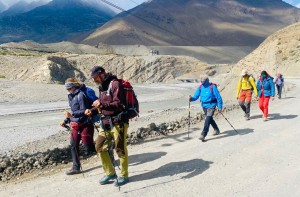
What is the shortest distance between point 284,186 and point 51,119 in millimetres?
17881

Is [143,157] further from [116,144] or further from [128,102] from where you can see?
[128,102]

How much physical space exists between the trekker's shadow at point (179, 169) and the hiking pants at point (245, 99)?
5.98 meters

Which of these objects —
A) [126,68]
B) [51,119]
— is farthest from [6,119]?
[126,68]

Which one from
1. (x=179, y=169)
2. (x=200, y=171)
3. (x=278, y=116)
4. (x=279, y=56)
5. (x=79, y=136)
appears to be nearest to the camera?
(x=200, y=171)

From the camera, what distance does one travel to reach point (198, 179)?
Result: 6.98 m

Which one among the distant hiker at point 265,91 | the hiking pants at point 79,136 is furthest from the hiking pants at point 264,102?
the hiking pants at point 79,136

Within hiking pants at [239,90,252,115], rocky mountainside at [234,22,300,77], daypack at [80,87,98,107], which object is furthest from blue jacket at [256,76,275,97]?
rocky mountainside at [234,22,300,77]

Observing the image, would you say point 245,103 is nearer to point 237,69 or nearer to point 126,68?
point 237,69

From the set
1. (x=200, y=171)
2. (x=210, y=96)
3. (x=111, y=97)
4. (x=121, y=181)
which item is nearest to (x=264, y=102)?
(x=210, y=96)

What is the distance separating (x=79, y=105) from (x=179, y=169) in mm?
2382

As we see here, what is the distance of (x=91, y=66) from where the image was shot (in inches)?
2766

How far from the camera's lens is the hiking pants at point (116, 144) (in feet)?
22.1

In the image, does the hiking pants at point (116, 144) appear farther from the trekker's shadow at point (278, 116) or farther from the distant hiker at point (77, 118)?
the trekker's shadow at point (278, 116)

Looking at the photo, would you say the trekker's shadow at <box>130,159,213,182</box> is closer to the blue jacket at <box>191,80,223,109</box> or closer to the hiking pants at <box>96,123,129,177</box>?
the hiking pants at <box>96,123,129,177</box>
